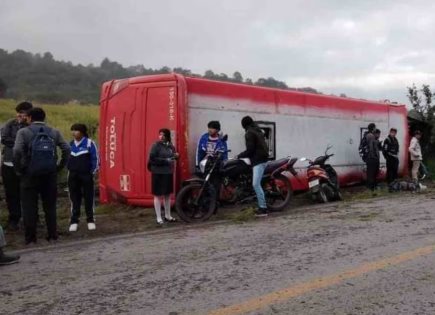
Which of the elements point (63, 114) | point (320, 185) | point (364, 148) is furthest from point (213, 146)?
point (63, 114)

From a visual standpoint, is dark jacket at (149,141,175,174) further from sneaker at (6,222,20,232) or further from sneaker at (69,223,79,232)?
sneaker at (6,222,20,232)

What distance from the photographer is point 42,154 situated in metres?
6.75

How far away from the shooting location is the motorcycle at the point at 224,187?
8.78 m

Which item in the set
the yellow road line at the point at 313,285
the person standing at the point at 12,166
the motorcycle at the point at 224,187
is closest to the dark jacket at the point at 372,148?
the motorcycle at the point at 224,187

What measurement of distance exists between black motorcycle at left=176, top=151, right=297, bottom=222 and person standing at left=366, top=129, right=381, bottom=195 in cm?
331

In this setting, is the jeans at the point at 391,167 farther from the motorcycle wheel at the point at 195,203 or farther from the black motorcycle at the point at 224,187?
the motorcycle wheel at the point at 195,203

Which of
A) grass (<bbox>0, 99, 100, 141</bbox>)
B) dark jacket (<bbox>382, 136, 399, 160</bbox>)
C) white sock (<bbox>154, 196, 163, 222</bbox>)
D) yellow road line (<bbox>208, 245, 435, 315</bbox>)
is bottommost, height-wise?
yellow road line (<bbox>208, 245, 435, 315</bbox>)

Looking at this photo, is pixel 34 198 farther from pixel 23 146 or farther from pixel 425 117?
pixel 425 117

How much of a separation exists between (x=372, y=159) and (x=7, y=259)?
9352 mm

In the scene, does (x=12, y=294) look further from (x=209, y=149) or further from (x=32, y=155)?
(x=209, y=149)

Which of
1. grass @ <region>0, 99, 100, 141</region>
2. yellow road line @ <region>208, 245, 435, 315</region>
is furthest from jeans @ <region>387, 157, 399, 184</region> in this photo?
grass @ <region>0, 99, 100, 141</region>

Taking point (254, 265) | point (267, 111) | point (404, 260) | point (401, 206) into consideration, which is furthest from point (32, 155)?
point (401, 206)

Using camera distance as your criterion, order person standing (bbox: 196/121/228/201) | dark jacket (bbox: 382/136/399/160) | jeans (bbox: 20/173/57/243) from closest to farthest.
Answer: jeans (bbox: 20/173/57/243) < person standing (bbox: 196/121/228/201) < dark jacket (bbox: 382/136/399/160)

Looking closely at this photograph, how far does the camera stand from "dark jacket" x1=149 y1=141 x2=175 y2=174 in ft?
27.9
